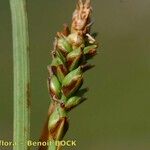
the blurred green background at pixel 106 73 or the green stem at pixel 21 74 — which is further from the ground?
the blurred green background at pixel 106 73

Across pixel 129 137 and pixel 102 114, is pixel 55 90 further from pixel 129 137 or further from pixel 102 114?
pixel 129 137

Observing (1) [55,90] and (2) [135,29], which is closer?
(1) [55,90]

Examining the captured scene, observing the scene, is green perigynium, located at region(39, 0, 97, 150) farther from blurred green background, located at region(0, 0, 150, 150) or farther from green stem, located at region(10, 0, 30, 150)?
blurred green background, located at region(0, 0, 150, 150)

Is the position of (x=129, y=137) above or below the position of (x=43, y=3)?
below

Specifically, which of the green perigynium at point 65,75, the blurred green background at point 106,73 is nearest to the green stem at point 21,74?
the green perigynium at point 65,75

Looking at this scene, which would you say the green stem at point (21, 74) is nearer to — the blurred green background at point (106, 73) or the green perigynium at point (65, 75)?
the green perigynium at point (65, 75)

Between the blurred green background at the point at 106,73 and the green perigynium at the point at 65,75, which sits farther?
the blurred green background at the point at 106,73

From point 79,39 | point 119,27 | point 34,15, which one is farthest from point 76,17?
point 119,27
